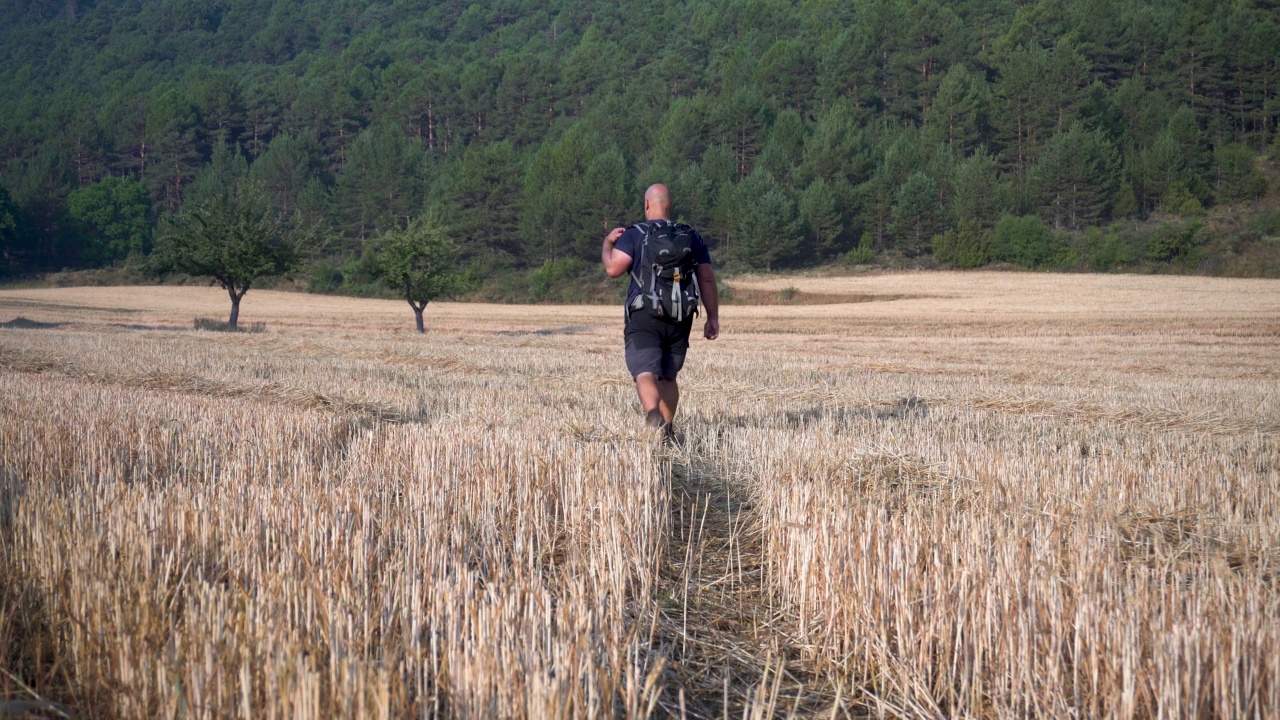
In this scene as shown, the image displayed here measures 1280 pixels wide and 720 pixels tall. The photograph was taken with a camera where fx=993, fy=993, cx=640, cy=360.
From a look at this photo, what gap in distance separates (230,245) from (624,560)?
30565 mm

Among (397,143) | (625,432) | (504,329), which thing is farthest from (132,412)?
(397,143)

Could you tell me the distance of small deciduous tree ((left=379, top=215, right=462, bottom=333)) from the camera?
31344 mm

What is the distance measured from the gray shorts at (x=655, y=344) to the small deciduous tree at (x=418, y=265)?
2474cm

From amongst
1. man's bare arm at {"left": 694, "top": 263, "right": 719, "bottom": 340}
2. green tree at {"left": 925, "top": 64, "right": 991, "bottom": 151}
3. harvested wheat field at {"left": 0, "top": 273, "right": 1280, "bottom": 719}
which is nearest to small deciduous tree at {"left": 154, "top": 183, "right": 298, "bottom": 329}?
harvested wheat field at {"left": 0, "top": 273, "right": 1280, "bottom": 719}

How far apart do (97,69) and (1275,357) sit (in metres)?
150

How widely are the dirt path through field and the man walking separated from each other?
1647 millimetres

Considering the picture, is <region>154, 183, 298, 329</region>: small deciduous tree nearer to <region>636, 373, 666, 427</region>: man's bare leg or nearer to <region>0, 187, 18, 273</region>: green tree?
<region>636, 373, 666, 427</region>: man's bare leg

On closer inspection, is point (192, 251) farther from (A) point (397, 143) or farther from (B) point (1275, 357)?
(A) point (397, 143)

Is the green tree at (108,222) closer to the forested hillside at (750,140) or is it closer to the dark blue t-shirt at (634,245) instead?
the forested hillside at (750,140)

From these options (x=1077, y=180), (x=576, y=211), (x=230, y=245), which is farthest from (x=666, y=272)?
(x=1077, y=180)

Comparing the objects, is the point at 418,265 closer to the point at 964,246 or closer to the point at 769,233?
the point at 769,233

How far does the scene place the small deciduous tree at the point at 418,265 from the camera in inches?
1234

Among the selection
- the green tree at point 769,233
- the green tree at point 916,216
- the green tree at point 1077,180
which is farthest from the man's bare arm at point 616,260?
the green tree at point 1077,180

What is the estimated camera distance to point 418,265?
1255 inches
